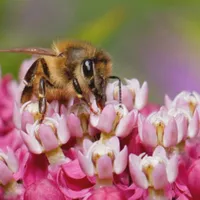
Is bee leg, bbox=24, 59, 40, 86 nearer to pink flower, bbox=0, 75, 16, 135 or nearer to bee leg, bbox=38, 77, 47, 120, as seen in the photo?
bee leg, bbox=38, 77, 47, 120

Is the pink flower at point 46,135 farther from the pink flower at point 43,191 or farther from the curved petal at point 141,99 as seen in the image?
the curved petal at point 141,99

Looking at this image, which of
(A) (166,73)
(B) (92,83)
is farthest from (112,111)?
(A) (166,73)

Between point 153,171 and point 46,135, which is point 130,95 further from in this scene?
point 153,171

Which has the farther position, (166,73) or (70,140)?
(166,73)

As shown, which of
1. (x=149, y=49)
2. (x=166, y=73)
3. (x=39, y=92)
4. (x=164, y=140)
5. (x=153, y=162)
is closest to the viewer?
(x=153, y=162)

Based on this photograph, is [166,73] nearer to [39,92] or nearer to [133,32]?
[133,32]

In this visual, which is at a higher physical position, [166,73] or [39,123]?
[39,123]

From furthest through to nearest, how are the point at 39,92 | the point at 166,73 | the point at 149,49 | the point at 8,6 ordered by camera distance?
1. the point at 149,49
2. the point at 166,73
3. the point at 8,6
4. the point at 39,92
